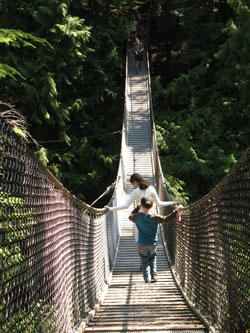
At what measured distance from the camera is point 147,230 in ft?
14.1

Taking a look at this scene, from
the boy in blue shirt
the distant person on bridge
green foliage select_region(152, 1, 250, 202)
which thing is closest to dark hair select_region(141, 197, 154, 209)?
the boy in blue shirt

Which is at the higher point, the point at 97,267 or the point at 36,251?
the point at 36,251

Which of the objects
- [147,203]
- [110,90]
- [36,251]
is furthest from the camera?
[110,90]

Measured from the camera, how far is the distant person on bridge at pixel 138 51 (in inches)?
618

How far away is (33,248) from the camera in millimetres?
2078

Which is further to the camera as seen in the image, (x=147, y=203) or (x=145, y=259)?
(x=145, y=259)

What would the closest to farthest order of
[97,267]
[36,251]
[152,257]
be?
[36,251], [152,257], [97,267]

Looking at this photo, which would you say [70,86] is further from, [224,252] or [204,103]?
[224,252]

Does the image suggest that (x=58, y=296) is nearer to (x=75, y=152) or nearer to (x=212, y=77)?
(x=75, y=152)

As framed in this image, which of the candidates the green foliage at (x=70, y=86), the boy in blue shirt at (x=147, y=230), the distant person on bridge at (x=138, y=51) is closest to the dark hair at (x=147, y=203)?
the boy in blue shirt at (x=147, y=230)

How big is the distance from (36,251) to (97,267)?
2.49m

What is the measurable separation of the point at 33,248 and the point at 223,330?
1309 millimetres

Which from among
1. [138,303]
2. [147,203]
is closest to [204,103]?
[147,203]

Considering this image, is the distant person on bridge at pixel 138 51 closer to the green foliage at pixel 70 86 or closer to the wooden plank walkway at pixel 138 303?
the green foliage at pixel 70 86
